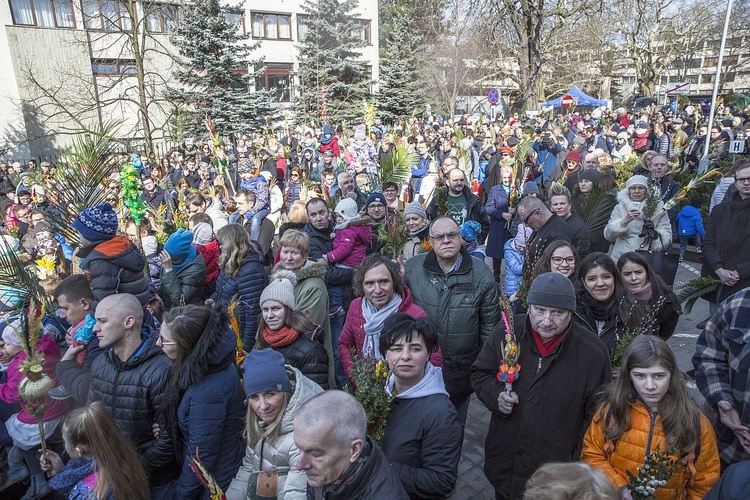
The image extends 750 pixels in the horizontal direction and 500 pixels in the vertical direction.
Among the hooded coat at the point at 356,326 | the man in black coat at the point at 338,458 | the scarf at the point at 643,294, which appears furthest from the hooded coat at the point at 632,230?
the man in black coat at the point at 338,458

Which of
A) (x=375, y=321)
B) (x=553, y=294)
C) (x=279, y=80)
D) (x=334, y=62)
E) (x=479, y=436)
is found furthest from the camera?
(x=279, y=80)

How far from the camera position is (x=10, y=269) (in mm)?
4445

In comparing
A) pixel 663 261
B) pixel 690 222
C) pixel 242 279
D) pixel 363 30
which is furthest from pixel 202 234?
pixel 363 30

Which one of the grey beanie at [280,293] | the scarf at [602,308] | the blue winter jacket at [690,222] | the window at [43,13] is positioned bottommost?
the blue winter jacket at [690,222]

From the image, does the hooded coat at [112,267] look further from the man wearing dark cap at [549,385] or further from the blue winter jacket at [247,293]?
the man wearing dark cap at [549,385]

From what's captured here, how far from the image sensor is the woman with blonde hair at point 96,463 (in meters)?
2.38

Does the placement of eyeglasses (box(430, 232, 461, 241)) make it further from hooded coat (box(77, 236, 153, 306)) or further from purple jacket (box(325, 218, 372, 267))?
hooded coat (box(77, 236, 153, 306))

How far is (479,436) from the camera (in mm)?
4500

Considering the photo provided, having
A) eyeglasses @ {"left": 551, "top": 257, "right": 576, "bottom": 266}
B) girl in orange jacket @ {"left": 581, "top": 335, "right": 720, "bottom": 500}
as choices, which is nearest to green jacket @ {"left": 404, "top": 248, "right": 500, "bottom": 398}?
eyeglasses @ {"left": 551, "top": 257, "right": 576, "bottom": 266}

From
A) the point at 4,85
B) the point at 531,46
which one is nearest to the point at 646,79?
the point at 531,46

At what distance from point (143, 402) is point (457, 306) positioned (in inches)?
82.6

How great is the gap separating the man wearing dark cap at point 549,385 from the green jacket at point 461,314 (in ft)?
2.57

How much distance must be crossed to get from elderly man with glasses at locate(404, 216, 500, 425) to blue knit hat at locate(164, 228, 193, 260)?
2330 millimetres

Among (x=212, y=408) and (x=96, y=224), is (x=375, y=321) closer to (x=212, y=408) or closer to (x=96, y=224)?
(x=212, y=408)
